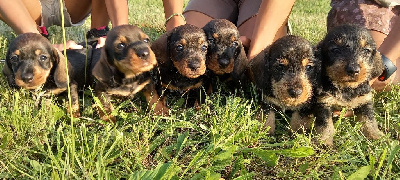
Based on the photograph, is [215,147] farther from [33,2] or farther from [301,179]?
[33,2]

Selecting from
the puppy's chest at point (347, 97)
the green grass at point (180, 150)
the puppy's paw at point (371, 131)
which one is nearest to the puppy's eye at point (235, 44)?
the green grass at point (180, 150)

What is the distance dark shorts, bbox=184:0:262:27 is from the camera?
4902mm

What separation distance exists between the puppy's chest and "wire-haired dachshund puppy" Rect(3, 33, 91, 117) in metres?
2.22

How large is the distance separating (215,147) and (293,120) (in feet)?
3.63

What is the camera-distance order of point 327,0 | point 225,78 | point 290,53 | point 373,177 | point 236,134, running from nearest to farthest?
point 373,177, point 236,134, point 290,53, point 225,78, point 327,0

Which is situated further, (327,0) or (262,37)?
(327,0)

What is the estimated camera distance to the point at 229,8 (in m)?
5.31

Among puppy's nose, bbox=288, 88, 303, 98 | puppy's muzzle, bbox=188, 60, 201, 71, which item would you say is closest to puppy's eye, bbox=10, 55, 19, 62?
puppy's muzzle, bbox=188, 60, 201, 71

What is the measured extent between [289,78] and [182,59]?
994 millimetres

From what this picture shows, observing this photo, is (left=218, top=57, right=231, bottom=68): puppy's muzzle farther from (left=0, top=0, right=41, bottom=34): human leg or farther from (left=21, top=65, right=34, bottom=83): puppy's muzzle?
(left=0, top=0, right=41, bottom=34): human leg

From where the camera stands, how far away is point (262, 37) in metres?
3.95

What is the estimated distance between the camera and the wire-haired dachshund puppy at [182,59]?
3.09m

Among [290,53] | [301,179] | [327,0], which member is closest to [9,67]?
[290,53]

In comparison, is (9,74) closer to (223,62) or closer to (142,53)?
(142,53)
